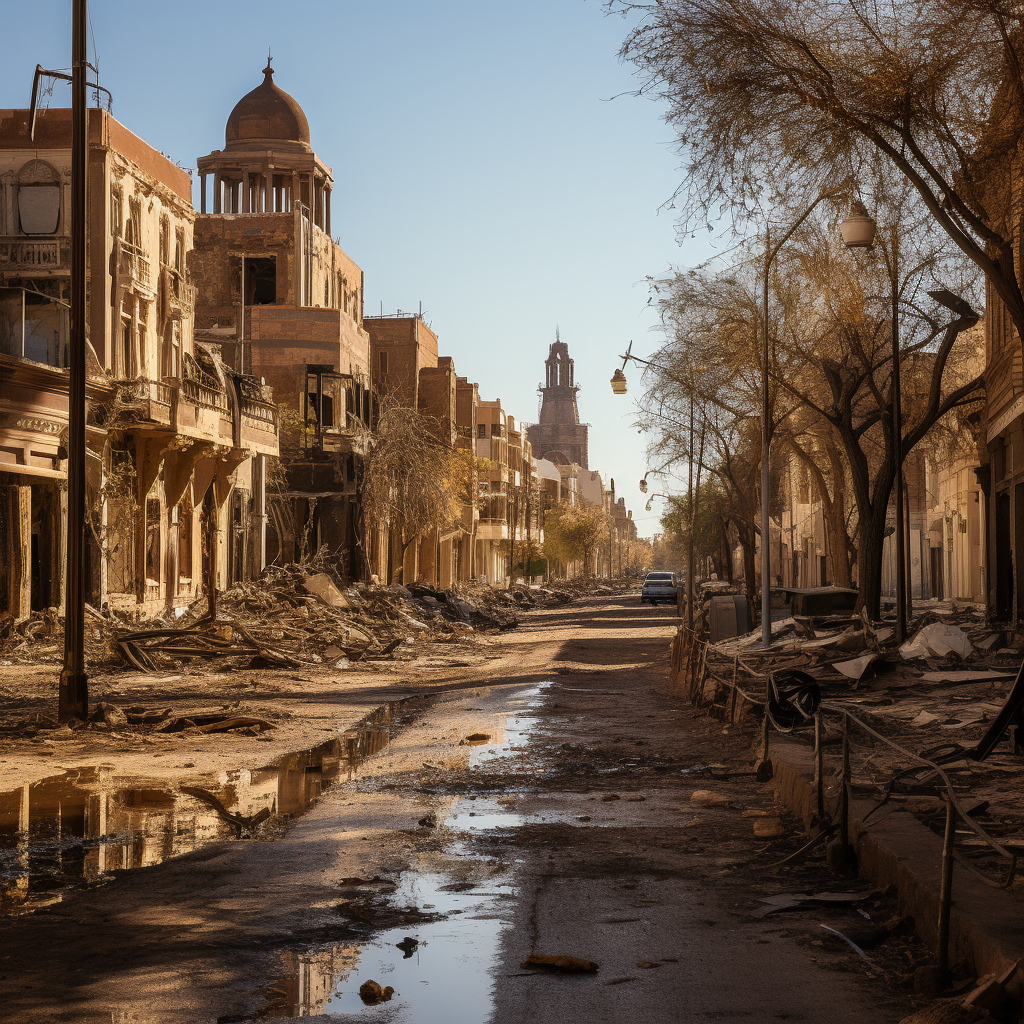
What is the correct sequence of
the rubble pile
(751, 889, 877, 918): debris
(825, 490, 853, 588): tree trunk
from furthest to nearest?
(825, 490, 853, 588): tree trunk
the rubble pile
(751, 889, 877, 918): debris

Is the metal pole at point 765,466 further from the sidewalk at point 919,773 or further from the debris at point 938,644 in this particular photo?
the debris at point 938,644

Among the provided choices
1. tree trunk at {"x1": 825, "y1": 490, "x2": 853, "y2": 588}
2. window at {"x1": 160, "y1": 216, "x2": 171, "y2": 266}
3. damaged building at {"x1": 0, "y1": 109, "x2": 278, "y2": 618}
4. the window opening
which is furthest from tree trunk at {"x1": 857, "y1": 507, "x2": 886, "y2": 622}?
the window opening

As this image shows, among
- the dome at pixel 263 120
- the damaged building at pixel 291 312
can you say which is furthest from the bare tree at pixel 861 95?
the dome at pixel 263 120

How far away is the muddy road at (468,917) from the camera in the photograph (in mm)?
5047

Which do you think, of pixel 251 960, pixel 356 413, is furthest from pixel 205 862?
pixel 356 413

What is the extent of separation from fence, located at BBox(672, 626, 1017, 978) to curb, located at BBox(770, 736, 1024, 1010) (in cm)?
10

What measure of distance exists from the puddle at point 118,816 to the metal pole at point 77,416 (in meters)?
2.97

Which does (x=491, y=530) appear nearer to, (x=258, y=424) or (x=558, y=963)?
(x=258, y=424)

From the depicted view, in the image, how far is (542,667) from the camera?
26984 mm

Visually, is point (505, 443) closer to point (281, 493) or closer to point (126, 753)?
point (281, 493)

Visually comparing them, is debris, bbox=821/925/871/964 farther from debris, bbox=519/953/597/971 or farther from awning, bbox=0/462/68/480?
awning, bbox=0/462/68/480

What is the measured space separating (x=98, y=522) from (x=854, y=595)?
18.0 metres

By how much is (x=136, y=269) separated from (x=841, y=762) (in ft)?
89.1

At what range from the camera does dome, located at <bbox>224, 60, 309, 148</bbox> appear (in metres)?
60.9
